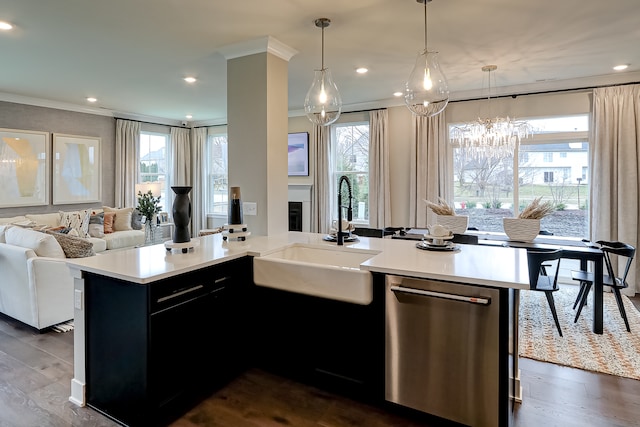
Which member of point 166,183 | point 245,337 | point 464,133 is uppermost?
point 464,133

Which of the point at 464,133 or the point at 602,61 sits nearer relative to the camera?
the point at 602,61

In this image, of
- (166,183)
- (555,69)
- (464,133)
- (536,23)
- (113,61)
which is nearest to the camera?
(536,23)

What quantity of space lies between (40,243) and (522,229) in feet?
16.2

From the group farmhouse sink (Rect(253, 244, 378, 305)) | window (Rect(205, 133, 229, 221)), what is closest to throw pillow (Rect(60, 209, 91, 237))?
window (Rect(205, 133, 229, 221))

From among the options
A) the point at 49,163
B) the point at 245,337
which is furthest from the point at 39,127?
the point at 245,337

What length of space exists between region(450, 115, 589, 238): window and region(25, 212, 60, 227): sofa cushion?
21.0 ft

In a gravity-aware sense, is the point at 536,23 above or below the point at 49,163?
above

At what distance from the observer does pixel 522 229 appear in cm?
399

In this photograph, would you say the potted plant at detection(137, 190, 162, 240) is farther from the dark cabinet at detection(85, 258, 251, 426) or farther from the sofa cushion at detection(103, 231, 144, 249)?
the dark cabinet at detection(85, 258, 251, 426)

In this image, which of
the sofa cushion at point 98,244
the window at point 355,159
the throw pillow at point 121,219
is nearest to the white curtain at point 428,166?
the window at point 355,159

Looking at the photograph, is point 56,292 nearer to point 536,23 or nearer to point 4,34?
point 4,34

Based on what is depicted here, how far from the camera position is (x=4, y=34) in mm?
3283

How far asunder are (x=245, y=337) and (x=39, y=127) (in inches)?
224

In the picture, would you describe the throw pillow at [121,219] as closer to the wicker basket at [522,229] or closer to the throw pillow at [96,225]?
the throw pillow at [96,225]
